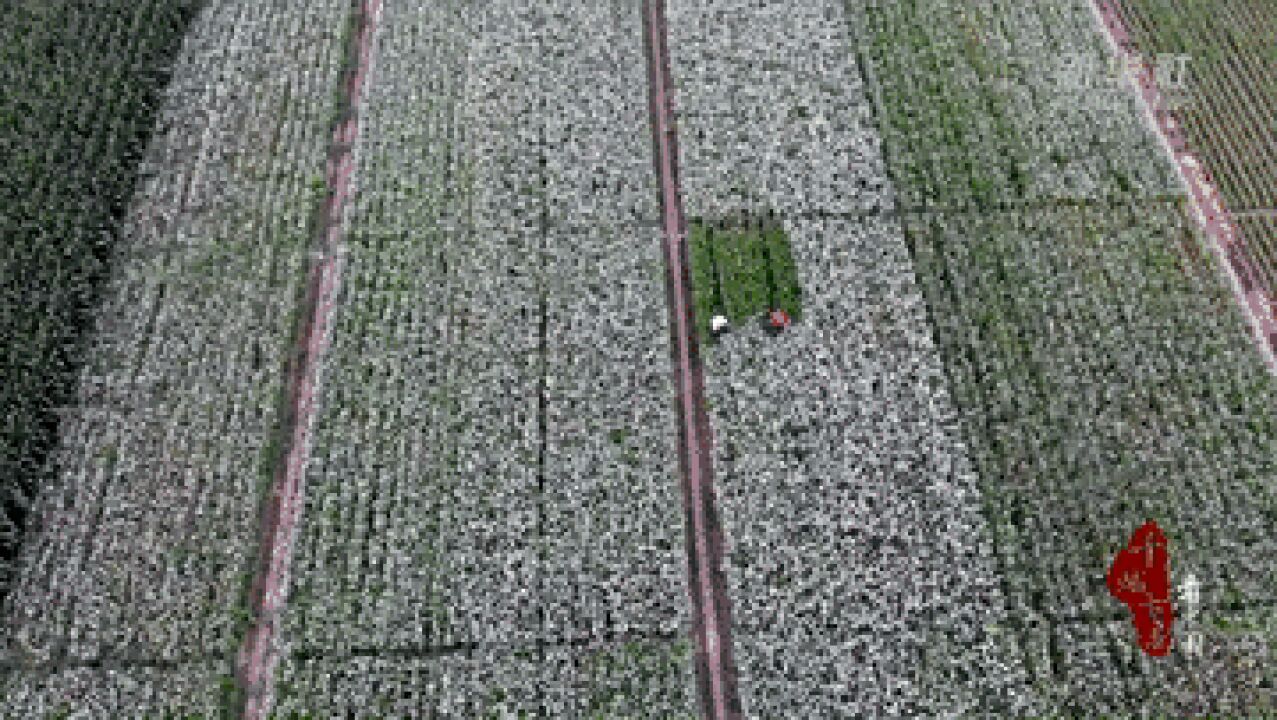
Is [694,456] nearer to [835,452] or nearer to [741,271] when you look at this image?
[835,452]

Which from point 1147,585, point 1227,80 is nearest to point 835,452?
point 1147,585

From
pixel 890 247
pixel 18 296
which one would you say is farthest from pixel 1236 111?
pixel 18 296

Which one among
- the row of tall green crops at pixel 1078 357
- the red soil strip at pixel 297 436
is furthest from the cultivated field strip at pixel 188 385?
the row of tall green crops at pixel 1078 357

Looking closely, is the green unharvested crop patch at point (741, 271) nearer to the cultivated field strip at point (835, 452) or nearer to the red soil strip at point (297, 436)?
the cultivated field strip at point (835, 452)

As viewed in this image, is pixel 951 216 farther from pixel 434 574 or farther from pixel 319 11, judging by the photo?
pixel 319 11

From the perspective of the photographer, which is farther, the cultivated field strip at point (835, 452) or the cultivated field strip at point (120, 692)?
the cultivated field strip at point (835, 452)

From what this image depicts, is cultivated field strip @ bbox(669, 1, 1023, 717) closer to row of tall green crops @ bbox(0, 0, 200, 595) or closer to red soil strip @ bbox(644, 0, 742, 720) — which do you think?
red soil strip @ bbox(644, 0, 742, 720)
